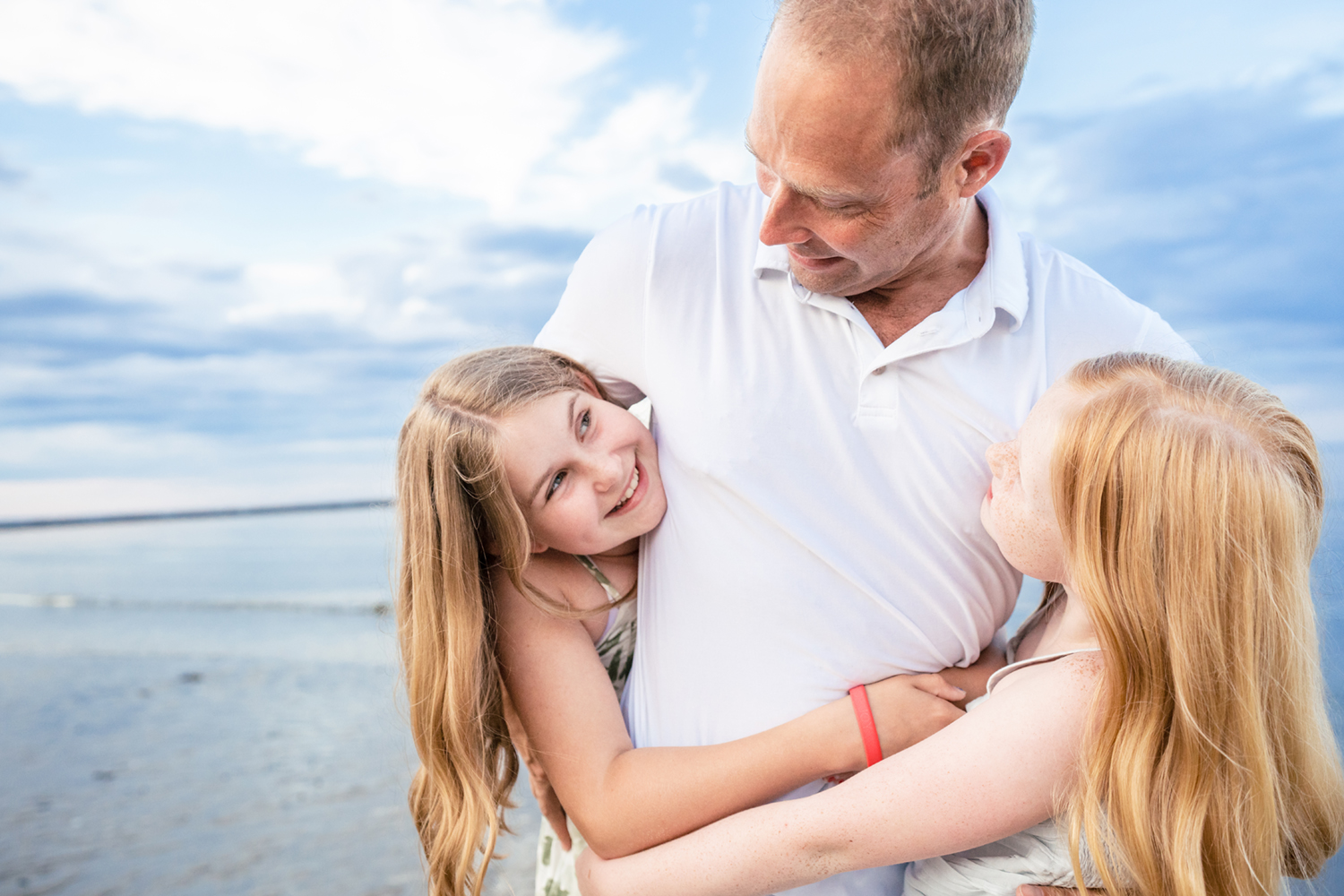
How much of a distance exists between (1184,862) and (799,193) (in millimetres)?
1349

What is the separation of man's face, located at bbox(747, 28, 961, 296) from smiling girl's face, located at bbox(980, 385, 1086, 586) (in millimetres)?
445

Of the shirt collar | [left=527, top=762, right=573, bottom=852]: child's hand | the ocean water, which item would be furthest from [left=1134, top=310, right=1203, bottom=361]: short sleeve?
[left=527, top=762, right=573, bottom=852]: child's hand

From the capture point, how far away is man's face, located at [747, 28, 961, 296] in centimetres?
175

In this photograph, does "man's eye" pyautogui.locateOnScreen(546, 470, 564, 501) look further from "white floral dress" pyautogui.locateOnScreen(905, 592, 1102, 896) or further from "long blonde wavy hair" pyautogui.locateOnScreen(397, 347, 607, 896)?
"white floral dress" pyautogui.locateOnScreen(905, 592, 1102, 896)

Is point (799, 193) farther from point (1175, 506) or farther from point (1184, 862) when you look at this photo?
point (1184, 862)

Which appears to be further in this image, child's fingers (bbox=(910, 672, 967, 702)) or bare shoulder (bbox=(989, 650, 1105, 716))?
child's fingers (bbox=(910, 672, 967, 702))

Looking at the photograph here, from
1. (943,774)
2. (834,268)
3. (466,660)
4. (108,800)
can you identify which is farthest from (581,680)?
(108,800)

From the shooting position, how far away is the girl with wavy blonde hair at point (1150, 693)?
1.54 metres

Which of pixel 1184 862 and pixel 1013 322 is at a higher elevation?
pixel 1013 322

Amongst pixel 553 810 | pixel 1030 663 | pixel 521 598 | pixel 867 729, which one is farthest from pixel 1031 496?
pixel 553 810

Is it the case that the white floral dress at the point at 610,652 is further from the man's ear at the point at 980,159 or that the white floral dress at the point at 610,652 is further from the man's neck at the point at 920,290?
the man's ear at the point at 980,159

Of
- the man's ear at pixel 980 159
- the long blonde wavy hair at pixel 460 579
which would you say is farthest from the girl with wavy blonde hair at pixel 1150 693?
the long blonde wavy hair at pixel 460 579

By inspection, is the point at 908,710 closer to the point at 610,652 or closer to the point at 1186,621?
the point at 1186,621

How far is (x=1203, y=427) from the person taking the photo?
1549mm
